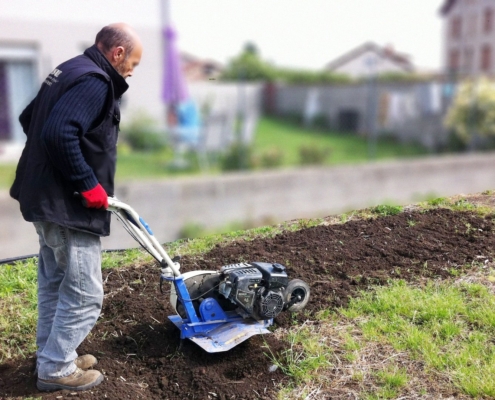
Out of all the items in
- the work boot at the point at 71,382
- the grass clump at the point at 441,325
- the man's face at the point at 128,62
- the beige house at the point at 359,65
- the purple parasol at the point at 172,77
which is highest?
the beige house at the point at 359,65

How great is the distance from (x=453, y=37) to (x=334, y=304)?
2885 centimetres

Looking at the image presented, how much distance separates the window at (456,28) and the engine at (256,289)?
28.0 meters

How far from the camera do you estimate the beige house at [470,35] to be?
91.6 feet

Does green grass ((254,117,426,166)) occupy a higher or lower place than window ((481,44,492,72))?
lower

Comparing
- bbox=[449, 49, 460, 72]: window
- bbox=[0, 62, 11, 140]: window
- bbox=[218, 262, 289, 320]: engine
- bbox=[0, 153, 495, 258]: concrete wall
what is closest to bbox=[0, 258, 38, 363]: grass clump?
bbox=[218, 262, 289, 320]: engine

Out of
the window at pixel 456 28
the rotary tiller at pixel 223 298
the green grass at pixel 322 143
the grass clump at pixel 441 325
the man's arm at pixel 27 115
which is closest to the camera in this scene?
the grass clump at pixel 441 325

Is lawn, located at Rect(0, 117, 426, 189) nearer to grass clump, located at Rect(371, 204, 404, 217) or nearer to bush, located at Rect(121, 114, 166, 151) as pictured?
bush, located at Rect(121, 114, 166, 151)

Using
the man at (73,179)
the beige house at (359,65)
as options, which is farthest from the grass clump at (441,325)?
the beige house at (359,65)

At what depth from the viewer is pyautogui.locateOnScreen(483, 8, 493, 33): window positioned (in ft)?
91.2

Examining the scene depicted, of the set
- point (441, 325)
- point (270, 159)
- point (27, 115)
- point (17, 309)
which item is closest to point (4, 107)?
point (270, 159)

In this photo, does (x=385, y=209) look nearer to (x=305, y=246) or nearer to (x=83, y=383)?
(x=305, y=246)

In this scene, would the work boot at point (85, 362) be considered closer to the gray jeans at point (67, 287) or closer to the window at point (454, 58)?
the gray jeans at point (67, 287)

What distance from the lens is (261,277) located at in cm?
344

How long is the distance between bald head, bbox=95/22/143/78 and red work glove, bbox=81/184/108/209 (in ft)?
2.07
